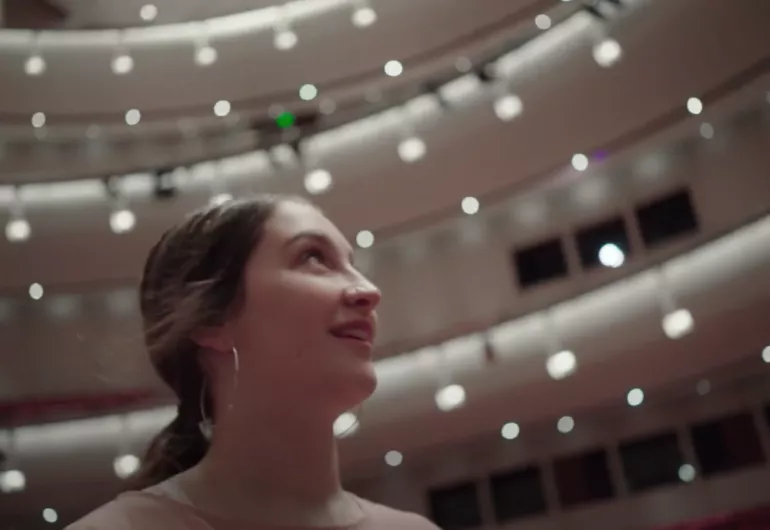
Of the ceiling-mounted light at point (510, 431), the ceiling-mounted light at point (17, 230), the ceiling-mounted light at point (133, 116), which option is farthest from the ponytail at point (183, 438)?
the ceiling-mounted light at point (133, 116)

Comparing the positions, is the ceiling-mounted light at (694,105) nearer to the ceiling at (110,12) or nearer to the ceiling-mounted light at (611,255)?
the ceiling-mounted light at (611,255)

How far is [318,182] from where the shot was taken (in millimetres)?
8484

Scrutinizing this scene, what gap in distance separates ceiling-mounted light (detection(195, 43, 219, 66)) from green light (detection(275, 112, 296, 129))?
1.12 meters

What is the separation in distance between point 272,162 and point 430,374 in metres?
3.21

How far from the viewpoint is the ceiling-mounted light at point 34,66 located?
10.1 meters

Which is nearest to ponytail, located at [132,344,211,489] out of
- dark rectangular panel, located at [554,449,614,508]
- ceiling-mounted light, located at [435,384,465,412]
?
ceiling-mounted light, located at [435,384,465,412]

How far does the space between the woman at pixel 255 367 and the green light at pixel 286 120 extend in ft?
29.6

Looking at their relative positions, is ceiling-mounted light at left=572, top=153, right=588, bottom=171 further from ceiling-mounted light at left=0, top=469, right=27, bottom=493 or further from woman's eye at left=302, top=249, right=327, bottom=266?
ceiling-mounted light at left=0, top=469, right=27, bottom=493

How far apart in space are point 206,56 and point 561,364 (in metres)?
6.10

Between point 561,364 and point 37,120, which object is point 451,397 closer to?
point 561,364

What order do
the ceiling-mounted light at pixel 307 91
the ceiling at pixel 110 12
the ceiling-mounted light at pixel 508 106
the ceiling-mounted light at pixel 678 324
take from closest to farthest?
the ceiling-mounted light at pixel 678 324 → the ceiling-mounted light at pixel 508 106 → the ceiling-mounted light at pixel 307 91 → the ceiling at pixel 110 12

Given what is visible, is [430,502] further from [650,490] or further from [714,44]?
[714,44]

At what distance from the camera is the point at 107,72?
33.3ft

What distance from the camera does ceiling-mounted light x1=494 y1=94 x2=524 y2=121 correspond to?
7.69m
